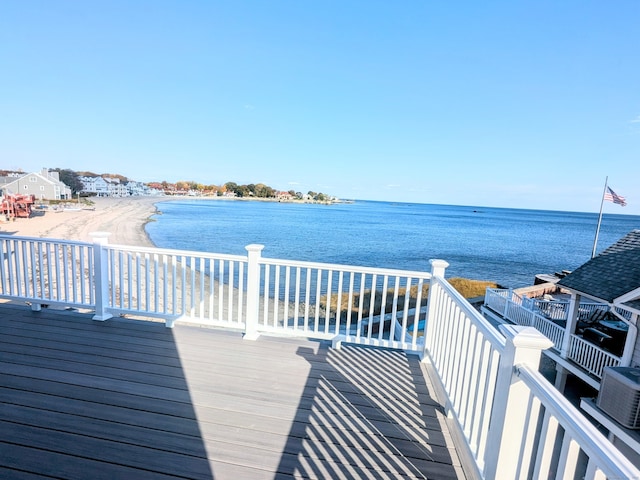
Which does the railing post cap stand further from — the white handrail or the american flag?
the american flag

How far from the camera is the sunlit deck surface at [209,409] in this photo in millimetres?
1708

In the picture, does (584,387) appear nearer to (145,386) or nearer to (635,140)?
(145,386)

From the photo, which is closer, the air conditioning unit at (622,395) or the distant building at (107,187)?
the air conditioning unit at (622,395)

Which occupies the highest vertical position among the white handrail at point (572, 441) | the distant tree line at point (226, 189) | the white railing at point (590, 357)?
the distant tree line at point (226, 189)

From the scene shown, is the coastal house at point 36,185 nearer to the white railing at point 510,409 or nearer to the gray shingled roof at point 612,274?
the white railing at point 510,409

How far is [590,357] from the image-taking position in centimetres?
869

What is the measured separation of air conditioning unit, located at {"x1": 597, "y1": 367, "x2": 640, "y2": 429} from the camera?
590 cm

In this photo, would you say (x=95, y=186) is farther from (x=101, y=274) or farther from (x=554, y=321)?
Result: (x=554, y=321)

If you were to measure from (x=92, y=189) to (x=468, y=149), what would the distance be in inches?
3573

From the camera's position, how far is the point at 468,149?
37281 millimetres

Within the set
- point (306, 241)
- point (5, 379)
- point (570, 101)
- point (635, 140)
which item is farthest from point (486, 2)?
point (635, 140)

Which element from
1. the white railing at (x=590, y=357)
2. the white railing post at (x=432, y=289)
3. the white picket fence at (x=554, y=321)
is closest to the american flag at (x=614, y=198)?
the white picket fence at (x=554, y=321)

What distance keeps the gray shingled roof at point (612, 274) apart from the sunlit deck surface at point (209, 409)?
8066 millimetres

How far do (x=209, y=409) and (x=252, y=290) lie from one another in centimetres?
137
